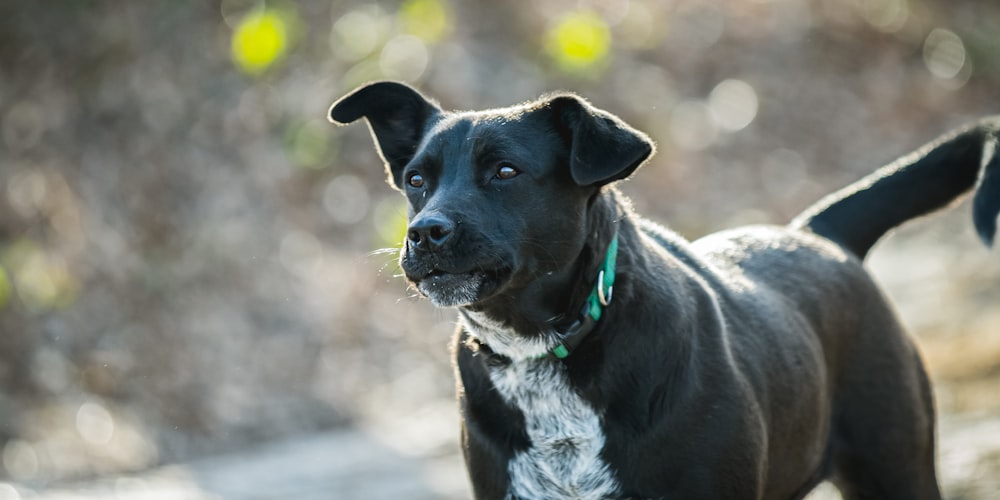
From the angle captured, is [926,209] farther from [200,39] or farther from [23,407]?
[200,39]

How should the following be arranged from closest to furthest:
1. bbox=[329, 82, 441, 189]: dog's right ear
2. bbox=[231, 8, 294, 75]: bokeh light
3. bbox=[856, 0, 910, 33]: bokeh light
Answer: bbox=[329, 82, 441, 189]: dog's right ear → bbox=[231, 8, 294, 75]: bokeh light → bbox=[856, 0, 910, 33]: bokeh light

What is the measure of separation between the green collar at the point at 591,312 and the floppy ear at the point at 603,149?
29 centimetres

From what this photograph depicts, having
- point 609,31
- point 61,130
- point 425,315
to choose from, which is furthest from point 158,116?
point 609,31

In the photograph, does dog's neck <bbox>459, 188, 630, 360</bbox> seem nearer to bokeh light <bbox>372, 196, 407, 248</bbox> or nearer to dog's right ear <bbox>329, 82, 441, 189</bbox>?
dog's right ear <bbox>329, 82, 441, 189</bbox>

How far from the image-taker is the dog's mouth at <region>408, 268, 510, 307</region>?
3832mm

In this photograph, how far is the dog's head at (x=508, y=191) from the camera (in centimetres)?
377

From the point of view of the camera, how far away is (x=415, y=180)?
419 centimetres

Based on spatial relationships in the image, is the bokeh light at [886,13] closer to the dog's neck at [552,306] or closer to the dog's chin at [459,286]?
the dog's neck at [552,306]

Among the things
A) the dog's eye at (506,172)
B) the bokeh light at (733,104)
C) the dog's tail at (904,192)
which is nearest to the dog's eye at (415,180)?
the dog's eye at (506,172)

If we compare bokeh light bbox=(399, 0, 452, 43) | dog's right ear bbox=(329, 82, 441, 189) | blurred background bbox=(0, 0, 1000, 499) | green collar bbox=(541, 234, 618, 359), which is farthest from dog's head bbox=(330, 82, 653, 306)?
bokeh light bbox=(399, 0, 452, 43)

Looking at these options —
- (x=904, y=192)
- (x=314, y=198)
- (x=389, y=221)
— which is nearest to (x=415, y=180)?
(x=904, y=192)

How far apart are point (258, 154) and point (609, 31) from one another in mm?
4443

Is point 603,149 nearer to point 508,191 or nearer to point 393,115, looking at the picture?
point 508,191

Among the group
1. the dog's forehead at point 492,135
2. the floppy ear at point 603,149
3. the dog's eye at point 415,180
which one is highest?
the dog's forehead at point 492,135
